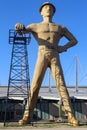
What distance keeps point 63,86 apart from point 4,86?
31.5 metres

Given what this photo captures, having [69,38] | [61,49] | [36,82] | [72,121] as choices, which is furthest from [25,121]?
[69,38]

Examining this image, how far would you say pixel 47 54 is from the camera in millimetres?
16781

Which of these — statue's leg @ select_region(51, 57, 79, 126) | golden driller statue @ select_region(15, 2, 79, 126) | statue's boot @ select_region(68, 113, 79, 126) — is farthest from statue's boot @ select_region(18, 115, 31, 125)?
statue's boot @ select_region(68, 113, 79, 126)

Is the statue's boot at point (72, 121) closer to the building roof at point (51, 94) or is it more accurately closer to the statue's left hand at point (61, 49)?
the statue's left hand at point (61, 49)

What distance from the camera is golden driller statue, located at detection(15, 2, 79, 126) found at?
16609 millimetres

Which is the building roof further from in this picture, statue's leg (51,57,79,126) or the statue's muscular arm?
statue's leg (51,57,79,126)

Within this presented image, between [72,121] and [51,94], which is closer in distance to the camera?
[72,121]

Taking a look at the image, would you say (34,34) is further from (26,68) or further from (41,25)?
(26,68)

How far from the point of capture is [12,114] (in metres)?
40.5

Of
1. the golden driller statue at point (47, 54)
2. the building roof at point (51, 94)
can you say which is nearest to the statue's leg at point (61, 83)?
the golden driller statue at point (47, 54)

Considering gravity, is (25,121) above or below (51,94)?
below

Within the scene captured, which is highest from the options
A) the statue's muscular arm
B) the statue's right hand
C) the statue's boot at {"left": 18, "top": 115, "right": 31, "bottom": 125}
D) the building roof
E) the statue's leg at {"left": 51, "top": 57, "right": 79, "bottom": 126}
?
the statue's right hand

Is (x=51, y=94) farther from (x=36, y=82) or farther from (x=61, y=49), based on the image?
(x=36, y=82)

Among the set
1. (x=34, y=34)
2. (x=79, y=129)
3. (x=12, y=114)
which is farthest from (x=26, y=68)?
(x=12, y=114)
